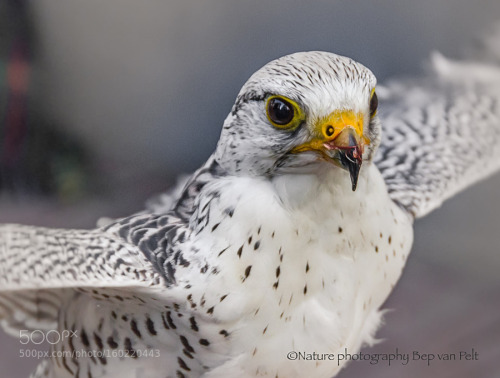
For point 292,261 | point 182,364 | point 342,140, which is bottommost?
point 182,364

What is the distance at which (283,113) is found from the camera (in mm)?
629

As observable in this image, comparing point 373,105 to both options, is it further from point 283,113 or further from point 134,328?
point 134,328

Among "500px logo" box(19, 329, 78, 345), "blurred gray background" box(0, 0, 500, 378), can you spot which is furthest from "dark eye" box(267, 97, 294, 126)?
"500px logo" box(19, 329, 78, 345)

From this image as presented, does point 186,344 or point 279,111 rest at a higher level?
point 279,111

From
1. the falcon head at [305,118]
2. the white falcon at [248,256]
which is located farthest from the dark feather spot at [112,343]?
the falcon head at [305,118]

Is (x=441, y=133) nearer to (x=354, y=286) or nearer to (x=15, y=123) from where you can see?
(x=354, y=286)

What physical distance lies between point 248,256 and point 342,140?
0.17 meters

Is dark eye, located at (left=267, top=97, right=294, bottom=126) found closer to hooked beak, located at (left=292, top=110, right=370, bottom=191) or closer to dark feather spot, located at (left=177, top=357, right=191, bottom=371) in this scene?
hooked beak, located at (left=292, top=110, right=370, bottom=191)

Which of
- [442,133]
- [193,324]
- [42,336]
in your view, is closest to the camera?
[193,324]

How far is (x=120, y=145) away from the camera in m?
0.75

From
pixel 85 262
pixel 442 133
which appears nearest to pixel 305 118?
pixel 85 262

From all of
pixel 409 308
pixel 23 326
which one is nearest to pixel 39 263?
pixel 23 326

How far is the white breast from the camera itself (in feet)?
2.26

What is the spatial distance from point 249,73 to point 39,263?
1.06ft
